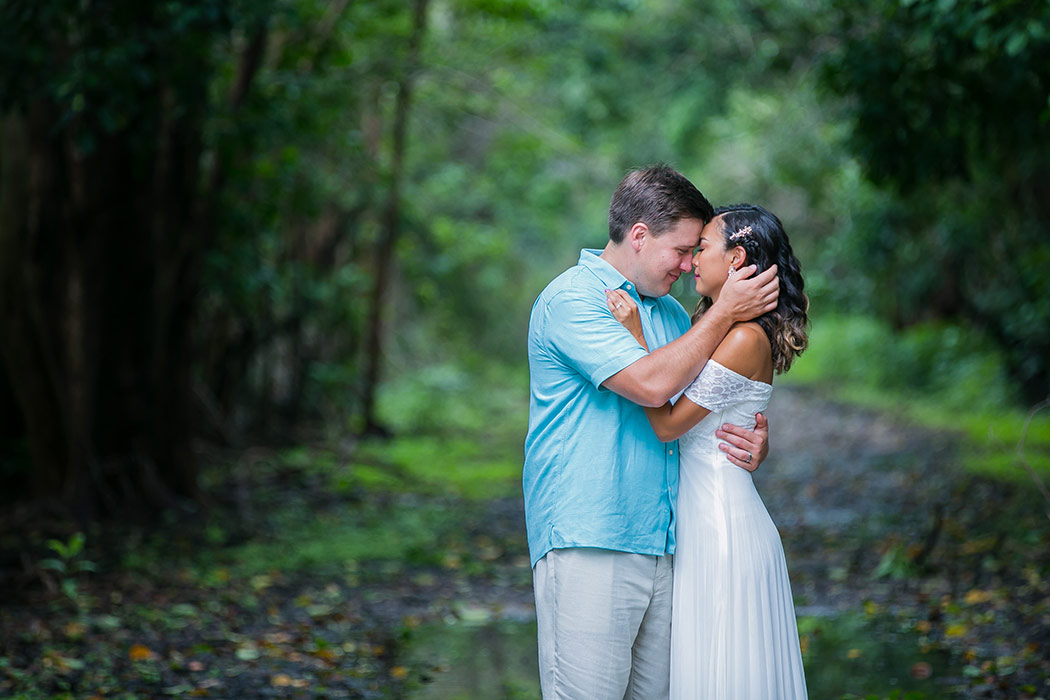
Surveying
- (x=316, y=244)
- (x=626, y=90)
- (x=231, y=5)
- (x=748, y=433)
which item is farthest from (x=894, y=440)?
(x=748, y=433)

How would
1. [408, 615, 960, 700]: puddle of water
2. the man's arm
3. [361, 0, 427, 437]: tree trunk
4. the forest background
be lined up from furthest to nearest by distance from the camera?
[361, 0, 427, 437]: tree trunk → the forest background → [408, 615, 960, 700]: puddle of water → the man's arm

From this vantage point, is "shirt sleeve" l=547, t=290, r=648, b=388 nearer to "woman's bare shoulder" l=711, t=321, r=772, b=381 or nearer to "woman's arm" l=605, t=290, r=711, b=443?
"woman's arm" l=605, t=290, r=711, b=443

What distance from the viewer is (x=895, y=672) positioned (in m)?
6.48

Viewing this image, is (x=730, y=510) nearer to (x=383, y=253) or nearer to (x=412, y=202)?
(x=383, y=253)

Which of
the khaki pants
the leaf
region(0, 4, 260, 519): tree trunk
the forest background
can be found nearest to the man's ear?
the khaki pants

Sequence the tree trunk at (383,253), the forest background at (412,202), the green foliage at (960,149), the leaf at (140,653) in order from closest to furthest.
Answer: the leaf at (140,653) < the green foliage at (960,149) < the forest background at (412,202) < the tree trunk at (383,253)

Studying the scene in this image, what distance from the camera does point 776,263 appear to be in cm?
402

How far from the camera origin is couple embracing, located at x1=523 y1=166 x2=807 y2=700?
3.76 m

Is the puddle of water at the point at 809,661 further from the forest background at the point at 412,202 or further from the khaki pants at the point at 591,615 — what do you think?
the forest background at the point at 412,202

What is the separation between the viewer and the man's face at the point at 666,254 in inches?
154

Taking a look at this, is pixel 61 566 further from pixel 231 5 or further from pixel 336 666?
pixel 231 5

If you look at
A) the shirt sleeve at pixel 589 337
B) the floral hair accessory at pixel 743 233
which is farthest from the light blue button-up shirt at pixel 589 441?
the floral hair accessory at pixel 743 233

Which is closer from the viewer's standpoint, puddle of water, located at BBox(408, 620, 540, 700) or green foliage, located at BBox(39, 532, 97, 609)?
puddle of water, located at BBox(408, 620, 540, 700)

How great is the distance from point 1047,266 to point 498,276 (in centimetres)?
1392
